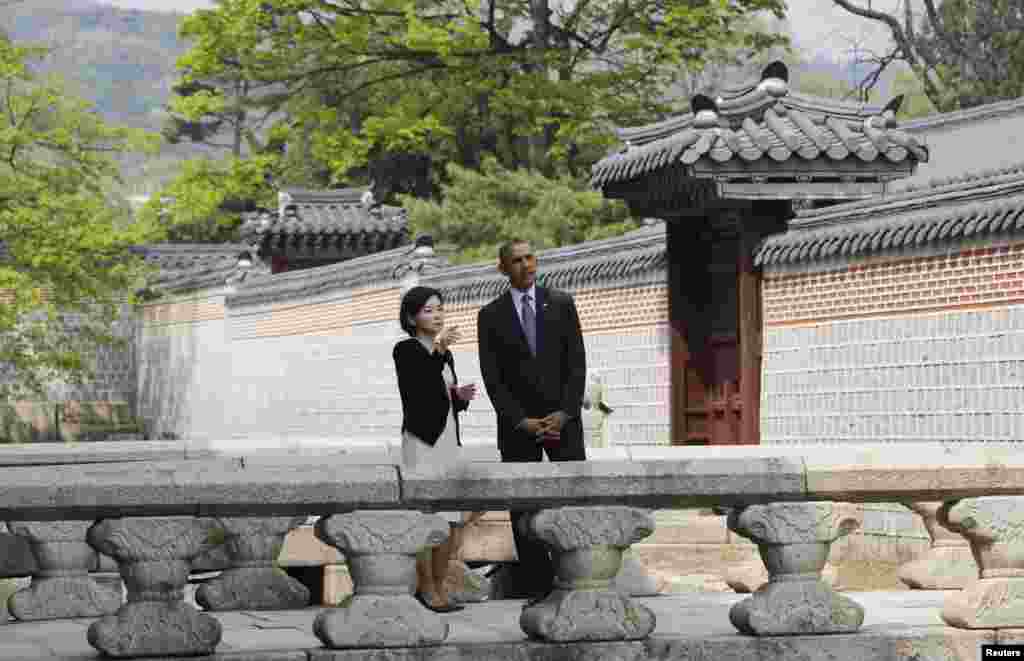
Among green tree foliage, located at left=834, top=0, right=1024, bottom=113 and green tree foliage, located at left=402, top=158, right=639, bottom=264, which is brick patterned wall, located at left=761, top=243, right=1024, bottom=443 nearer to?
green tree foliage, located at left=402, top=158, right=639, bottom=264

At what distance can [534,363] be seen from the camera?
9.23 meters

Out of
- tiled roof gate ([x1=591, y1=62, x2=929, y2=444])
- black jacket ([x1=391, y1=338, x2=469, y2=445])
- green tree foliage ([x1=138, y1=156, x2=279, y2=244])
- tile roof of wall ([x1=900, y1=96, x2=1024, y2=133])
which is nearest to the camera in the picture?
black jacket ([x1=391, y1=338, x2=469, y2=445])

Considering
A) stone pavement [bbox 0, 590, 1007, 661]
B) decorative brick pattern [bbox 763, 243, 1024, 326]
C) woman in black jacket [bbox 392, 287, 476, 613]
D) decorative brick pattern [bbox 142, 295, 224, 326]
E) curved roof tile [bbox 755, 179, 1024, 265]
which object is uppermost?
decorative brick pattern [bbox 142, 295, 224, 326]

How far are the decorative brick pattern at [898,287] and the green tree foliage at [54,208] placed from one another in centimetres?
1505

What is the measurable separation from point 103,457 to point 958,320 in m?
6.81

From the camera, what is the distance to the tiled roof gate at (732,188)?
1756cm

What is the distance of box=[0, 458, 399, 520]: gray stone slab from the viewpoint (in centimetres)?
714

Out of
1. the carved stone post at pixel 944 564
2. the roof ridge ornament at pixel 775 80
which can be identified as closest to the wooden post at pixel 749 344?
the roof ridge ornament at pixel 775 80

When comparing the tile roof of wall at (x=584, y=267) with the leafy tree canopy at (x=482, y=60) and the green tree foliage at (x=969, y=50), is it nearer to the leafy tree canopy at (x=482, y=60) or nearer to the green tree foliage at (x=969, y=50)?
the leafy tree canopy at (x=482, y=60)

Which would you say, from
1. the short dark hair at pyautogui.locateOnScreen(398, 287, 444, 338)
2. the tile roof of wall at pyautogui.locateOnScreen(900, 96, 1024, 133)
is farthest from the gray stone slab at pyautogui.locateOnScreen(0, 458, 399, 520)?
the tile roof of wall at pyautogui.locateOnScreen(900, 96, 1024, 133)

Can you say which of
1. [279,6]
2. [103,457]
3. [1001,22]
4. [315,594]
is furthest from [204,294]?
[315,594]

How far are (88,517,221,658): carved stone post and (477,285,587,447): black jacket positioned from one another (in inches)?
85.5

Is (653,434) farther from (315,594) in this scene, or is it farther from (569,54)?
(569,54)

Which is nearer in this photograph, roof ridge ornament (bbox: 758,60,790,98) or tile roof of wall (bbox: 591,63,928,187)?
tile roof of wall (bbox: 591,63,928,187)
